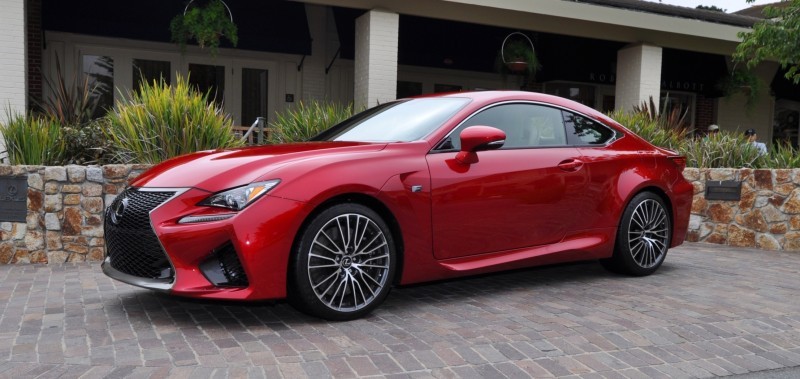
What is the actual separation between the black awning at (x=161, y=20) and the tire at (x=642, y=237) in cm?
970

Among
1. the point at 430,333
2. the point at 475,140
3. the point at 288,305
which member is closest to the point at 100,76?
the point at 288,305

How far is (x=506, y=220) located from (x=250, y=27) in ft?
33.0

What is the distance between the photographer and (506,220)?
5.05m

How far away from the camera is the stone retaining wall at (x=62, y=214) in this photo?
669 cm

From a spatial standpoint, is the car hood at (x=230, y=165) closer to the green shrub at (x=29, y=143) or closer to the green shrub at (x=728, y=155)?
the green shrub at (x=29, y=143)

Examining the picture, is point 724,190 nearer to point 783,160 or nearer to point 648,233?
point 783,160

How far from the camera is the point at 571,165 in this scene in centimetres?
550

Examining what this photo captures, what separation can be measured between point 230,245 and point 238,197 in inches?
11.2

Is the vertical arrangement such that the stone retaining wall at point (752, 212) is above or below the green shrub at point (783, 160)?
below

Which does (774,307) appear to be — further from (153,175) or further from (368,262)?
(153,175)

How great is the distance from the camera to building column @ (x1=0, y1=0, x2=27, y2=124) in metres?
10.2

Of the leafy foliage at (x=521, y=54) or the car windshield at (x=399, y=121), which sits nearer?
the car windshield at (x=399, y=121)

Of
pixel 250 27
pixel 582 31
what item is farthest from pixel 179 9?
pixel 582 31

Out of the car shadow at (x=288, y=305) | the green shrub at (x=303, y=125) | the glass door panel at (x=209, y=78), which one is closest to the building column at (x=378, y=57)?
the green shrub at (x=303, y=125)
